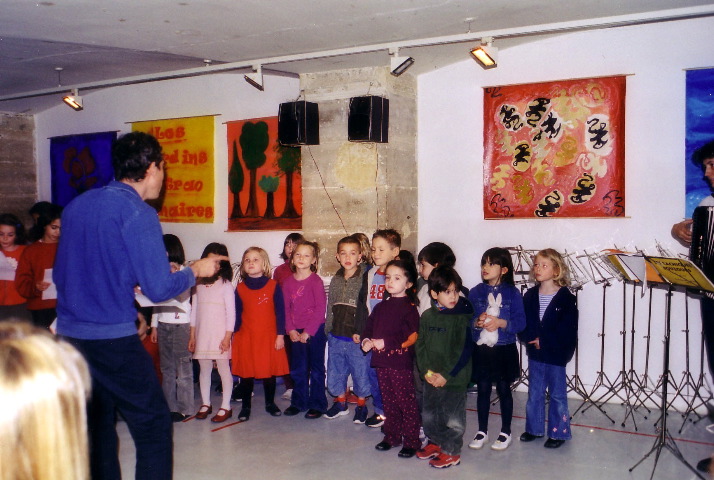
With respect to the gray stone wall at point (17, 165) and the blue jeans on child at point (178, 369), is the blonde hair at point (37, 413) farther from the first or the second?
the gray stone wall at point (17, 165)

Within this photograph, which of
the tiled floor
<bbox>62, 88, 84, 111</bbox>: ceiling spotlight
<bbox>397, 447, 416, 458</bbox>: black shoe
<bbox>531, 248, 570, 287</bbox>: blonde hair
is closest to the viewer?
the tiled floor

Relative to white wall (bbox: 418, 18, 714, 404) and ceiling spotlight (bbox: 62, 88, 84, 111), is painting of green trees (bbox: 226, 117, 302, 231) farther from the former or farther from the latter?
ceiling spotlight (bbox: 62, 88, 84, 111)

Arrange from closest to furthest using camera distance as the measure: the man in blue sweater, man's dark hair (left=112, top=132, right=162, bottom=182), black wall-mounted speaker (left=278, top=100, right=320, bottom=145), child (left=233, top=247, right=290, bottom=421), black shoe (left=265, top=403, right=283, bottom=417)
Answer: the man in blue sweater, man's dark hair (left=112, top=132, right=162, bottom=182), child (left=233, top=247, right=290, bottom=421), black shoe (left=265, top=403, right=283, bottom=417), black wall-mounted speaker (left=278, top=100, right=320, bottom=145)

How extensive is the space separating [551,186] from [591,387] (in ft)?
5.67

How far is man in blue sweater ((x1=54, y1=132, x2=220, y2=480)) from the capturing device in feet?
8.48

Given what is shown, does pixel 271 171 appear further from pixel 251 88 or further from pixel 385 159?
pixel 385 159

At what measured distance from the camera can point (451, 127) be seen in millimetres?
6000

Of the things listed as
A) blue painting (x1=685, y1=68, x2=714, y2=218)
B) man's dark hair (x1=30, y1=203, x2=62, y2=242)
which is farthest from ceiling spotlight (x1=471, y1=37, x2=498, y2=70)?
man's dark hair (x1=30, y1=203, x2=62, y2=242)

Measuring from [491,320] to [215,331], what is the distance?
214 cm

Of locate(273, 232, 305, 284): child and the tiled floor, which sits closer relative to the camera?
the tiled floor

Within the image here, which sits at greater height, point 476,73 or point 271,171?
point 476,73

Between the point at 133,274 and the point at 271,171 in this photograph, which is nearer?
the point at 133,274

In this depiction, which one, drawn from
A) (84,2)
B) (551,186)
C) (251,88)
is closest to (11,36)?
(84,2)

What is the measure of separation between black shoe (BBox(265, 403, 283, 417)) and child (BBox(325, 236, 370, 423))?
1.30 feet
